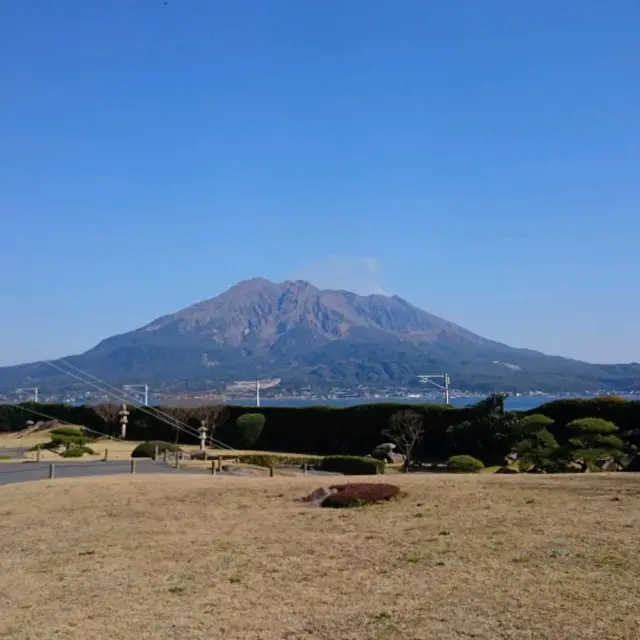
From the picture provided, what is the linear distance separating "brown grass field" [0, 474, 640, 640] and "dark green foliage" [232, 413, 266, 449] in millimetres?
26865

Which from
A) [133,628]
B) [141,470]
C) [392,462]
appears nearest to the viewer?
[133,628]

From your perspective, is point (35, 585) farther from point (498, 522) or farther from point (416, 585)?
point (498, 522)

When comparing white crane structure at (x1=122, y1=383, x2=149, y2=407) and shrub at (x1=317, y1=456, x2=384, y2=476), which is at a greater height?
white crane structure at (x1=122, y1=383, x2=149, y2=407)

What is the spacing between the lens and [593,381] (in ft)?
636

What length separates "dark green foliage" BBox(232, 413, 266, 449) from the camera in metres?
44.7

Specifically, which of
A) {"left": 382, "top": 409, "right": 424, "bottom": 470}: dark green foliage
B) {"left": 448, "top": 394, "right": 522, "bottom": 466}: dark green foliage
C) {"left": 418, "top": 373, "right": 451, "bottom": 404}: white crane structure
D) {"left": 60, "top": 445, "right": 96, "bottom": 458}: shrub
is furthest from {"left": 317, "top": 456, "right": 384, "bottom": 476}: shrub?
{"left": 418, "top": 373, "right": 451, "bottom": 404}: white crane structure

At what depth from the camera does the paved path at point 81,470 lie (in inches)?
1015

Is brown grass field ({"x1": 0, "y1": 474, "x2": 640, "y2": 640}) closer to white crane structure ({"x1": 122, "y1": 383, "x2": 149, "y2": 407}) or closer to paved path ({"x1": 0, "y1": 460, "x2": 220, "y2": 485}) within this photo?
paved path ({"x1": 0, "y1": 460, "x2": 220, "y2": 485})

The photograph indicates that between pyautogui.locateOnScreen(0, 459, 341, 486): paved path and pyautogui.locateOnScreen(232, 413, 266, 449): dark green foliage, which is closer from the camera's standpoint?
pyautogui.locateOnScreen(0, 459, 341, 486): paved path

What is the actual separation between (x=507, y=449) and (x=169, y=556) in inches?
913

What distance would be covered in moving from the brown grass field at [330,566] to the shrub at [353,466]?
36.0ft

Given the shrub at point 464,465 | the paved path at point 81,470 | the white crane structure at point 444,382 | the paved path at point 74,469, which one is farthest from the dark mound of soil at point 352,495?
Answer: the white crane structure at point 444,382

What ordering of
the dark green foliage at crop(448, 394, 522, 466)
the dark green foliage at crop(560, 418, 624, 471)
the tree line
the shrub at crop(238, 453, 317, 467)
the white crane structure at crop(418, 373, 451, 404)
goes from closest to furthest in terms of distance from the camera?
the dark green foliage at crop(560, 418, 624, 471), the tree line, the dark green foliage at crop(448, 394, 522, 466), the shrub at crop(238, 453, 317, 467), the white crane structure at crop(418, 373, 451, 404)

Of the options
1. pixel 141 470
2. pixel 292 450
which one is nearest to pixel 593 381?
pixel 292 450
